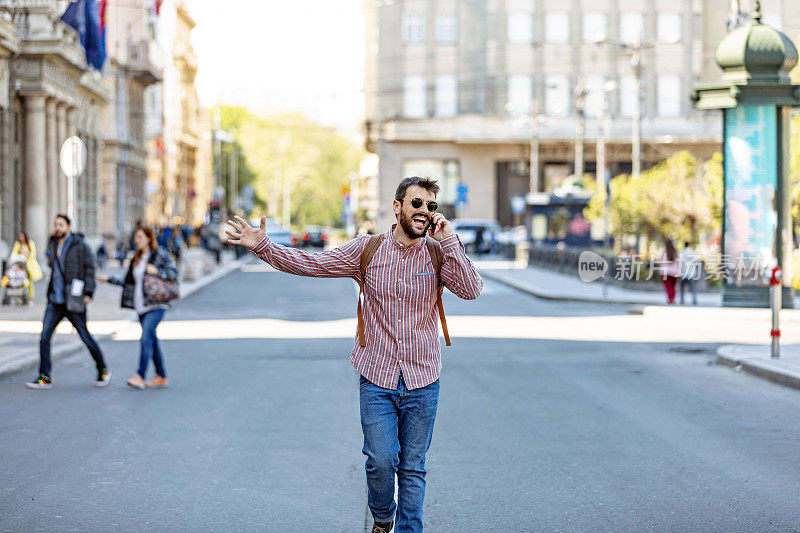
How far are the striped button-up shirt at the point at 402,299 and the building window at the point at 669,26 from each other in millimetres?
70680

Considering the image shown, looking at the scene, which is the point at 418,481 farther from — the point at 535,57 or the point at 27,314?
the point at 535,57

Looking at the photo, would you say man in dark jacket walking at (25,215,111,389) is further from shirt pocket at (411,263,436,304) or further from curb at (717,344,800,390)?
shirt pocket at (411,263,436,304)

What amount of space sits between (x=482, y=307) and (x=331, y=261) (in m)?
22.0

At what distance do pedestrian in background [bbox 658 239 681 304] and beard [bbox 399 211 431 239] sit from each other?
21755 mm

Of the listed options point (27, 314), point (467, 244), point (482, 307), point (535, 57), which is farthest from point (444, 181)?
point (27, 314)

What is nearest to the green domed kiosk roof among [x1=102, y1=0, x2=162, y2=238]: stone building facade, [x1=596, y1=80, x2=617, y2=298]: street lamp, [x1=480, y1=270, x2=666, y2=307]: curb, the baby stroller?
[x1=480, y1=270, x2=666, y2=307]: curb

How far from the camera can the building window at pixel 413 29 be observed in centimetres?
7275

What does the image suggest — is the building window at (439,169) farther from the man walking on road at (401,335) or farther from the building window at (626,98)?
the man walking on road at (401,335)

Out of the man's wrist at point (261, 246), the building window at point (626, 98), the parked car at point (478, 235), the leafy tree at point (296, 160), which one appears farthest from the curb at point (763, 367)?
the leafy tree at point (296, 160)

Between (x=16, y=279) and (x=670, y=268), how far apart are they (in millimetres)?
13235

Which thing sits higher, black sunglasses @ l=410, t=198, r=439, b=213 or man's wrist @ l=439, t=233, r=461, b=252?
black sunglasses @ l=410, t=198, r=439, b=213

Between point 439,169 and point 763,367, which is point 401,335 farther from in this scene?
point 439,169

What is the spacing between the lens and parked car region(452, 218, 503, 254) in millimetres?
60438

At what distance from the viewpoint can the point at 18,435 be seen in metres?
10.1
